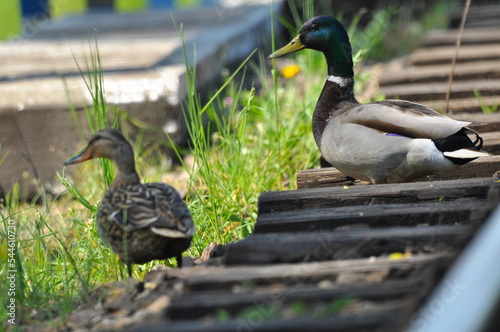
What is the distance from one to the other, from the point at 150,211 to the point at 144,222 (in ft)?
0.15

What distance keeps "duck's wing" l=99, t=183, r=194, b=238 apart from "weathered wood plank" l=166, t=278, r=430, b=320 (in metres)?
0.70

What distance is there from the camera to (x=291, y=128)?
523 centimetres

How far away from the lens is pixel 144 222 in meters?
3.18

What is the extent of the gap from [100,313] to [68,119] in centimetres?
321

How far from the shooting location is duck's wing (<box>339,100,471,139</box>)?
3773 millimetres

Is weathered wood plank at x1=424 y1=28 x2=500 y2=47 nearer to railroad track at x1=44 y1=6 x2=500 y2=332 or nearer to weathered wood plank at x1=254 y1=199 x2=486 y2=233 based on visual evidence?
railroad track at x1=44 y1=6 x2=500 y2=332

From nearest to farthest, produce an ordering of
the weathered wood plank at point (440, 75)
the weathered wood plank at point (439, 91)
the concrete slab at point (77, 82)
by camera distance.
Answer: the weathered wood plank at point (439, 91), the concrete slab at point (77, 82), the weathered wood plank at point (440, 75)

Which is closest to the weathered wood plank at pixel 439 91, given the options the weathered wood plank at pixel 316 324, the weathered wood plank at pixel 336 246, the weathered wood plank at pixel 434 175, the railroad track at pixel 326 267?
the weathered wood plank at pixel 434 175

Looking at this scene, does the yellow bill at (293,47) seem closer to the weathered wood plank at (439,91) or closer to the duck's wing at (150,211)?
the weathered wood plank at (439,91)

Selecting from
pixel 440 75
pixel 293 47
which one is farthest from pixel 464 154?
pixel 440 75

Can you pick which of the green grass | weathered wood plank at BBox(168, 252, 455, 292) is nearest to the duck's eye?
the green grass

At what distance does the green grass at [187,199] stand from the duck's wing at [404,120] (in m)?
0.66

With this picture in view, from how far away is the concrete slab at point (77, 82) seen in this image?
5887mm

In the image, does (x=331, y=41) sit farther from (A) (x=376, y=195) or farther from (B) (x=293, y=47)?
(A) (x=376, y=195)
